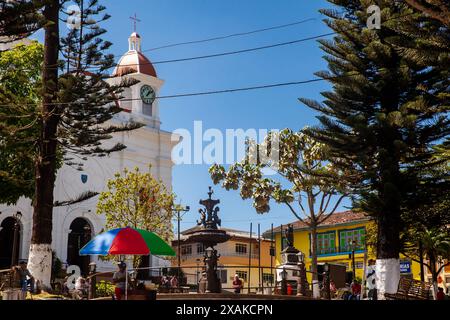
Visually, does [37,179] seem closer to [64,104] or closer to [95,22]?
[64,104]

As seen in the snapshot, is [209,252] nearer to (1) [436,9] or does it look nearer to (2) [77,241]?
(1) [436,9]

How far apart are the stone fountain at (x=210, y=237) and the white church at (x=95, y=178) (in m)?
10.9

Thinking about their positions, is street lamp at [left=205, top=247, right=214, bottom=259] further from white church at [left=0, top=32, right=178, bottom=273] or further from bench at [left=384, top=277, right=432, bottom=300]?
white church at [left=0, top=32, right=178, bottom=273]

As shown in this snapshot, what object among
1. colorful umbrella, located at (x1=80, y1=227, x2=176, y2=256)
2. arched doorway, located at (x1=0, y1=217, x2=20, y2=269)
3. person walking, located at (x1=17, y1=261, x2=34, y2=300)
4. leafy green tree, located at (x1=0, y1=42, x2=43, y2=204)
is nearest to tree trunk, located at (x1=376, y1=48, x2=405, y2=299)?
colorful umbrella, located at (x1=80, y1=227, x2=176, y2=256)

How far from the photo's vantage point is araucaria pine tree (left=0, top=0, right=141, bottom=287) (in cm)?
1405

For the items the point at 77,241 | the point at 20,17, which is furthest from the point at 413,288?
the point at 77,241

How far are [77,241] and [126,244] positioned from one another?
20804mm

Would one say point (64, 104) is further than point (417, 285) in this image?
Yes

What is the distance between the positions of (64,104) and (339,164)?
768cm

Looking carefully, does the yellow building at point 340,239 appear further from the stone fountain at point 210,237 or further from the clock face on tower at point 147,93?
the stone fountain at point 210,237

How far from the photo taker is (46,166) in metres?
14.6

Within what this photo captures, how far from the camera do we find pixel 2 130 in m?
14.6

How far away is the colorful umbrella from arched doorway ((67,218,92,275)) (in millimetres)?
19014
